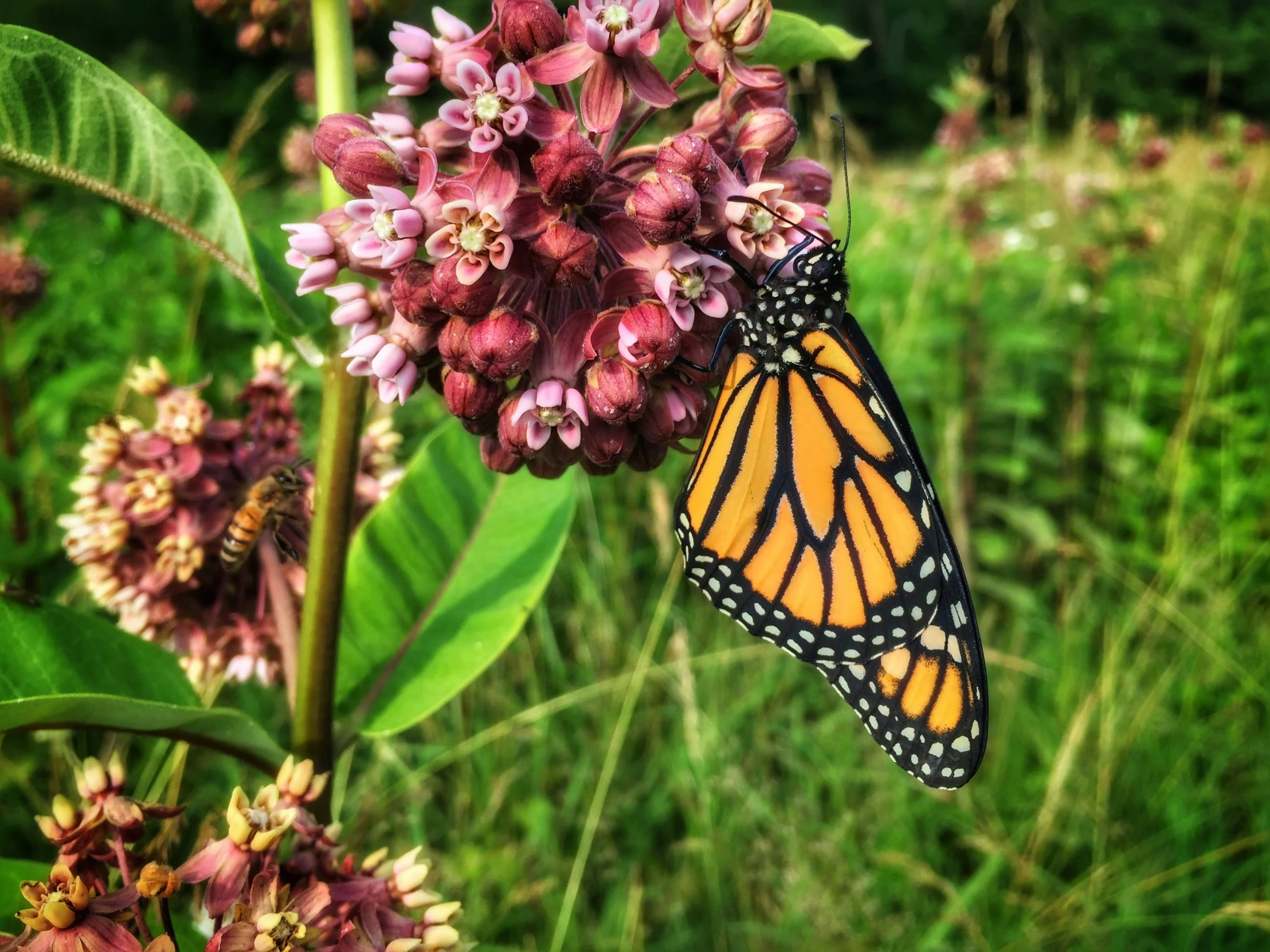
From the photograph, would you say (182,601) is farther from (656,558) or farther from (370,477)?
(656,558)

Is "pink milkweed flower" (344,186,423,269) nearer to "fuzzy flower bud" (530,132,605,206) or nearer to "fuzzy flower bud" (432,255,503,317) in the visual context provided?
"fuzzy flower bud" (432,255,503,317)

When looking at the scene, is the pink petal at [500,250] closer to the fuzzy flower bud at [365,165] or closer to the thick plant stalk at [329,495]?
the fuzzy flower bud at [365,165]

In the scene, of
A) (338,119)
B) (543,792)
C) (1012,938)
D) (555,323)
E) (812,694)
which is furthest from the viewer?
(812,694)

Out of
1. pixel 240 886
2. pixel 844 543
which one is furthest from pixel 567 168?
pixel 844 543

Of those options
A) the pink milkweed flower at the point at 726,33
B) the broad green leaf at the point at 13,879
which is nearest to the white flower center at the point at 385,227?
the pink milkweed flower at the point at 726,33

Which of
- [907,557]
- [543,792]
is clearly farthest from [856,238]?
[907,557]

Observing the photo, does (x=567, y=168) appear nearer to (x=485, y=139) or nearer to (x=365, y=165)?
(x=485, y=139)
